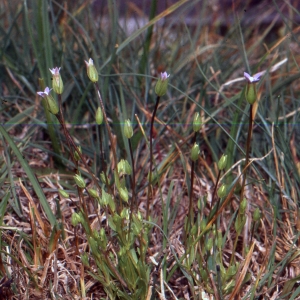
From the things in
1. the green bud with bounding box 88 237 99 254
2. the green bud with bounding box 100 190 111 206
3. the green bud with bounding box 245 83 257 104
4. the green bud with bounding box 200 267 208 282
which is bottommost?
the green bud with bounding box 200 267 208 282

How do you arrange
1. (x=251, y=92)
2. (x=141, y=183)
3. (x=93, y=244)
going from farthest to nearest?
(x=141, y=183)
(x=93, y=244)
(x=251, y=92)

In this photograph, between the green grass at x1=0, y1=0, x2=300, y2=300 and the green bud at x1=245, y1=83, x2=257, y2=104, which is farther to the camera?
the green grass at x1=0, y1=0, x2=300, y2=300

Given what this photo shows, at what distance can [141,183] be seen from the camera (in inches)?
59.5

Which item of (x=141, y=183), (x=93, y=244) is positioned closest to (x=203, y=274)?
(x=93, y=244)

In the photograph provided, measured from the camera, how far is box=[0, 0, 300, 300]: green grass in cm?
115

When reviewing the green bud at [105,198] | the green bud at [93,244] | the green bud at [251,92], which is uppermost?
the green bud at [251,92]

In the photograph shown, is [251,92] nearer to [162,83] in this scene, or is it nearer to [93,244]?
[162,83]

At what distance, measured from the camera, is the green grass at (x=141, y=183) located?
1.15 metres

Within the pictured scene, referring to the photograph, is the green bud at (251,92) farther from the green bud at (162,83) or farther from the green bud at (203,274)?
the green bud at (203,274)

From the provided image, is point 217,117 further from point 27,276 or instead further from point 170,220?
point 27,276

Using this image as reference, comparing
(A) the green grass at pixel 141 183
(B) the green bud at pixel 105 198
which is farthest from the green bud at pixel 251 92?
(B) the green bud at pixel 105 198

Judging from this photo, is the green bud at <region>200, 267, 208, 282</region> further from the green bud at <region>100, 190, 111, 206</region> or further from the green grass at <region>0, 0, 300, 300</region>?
the green bud at <region>100, 190, 111, 206</region>

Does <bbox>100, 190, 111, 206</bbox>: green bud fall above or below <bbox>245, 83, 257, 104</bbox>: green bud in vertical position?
below

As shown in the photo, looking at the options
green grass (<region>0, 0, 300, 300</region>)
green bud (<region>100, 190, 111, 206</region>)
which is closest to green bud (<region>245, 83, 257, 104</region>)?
green grass (<region>0, 0, 300, 300</region>)
